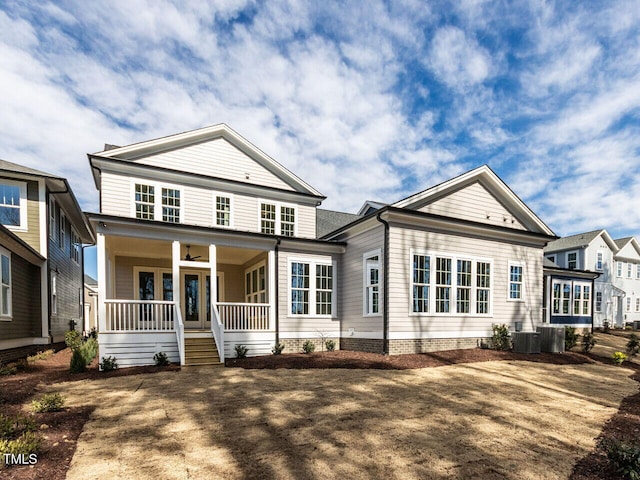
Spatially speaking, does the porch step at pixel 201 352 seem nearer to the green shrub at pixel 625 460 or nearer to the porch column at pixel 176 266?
the porch column at pixel 176 266

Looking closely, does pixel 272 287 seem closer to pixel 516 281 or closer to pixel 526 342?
pixel 526 342

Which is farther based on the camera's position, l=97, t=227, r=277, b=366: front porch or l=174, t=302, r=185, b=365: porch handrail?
l=97, t=227, r=277, b=366: front porch

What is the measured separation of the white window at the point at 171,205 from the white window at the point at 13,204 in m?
4.90

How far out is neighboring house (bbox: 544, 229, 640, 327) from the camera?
90.5ft

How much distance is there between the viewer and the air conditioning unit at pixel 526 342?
40.6 ft

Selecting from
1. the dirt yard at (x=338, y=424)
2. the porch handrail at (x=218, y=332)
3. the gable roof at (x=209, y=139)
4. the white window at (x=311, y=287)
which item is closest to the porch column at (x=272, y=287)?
the white window at (x=311, y=287)

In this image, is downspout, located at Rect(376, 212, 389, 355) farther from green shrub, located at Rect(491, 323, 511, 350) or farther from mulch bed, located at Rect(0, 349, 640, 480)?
green shrub, located at Rect(491, 323, 511, 350)

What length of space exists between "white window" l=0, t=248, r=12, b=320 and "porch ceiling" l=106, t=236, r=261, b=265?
2.73 m

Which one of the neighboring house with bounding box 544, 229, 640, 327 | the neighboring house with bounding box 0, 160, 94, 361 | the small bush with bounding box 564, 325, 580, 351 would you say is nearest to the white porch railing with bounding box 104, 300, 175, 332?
the neighboring house with bounding box 0, 160, 94, 361

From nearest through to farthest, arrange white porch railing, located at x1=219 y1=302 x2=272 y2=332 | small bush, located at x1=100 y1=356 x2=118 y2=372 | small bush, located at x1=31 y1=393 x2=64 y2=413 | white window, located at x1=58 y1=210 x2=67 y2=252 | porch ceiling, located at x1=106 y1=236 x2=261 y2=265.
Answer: small bush, located at x1=31 y1=393 x2=64 y2=413 → small bush, located at x1=100 y1=356 x2=118 y2=372 → white porch railing, located at x1=219 y1=302 x2=272 y2=332 → porch ceiling, located at x1=106 y1=236 x2=261 y2=265 → white window, located at x1=58 y1=210 x2=67 y2=252

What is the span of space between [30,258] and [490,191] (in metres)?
17.5

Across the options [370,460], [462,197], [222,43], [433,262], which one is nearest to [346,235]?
[433,262]

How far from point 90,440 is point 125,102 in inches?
428

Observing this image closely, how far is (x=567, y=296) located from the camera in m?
21.2
